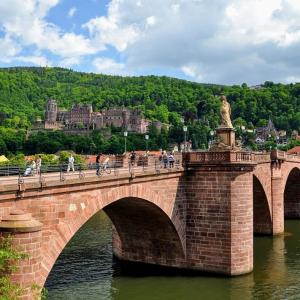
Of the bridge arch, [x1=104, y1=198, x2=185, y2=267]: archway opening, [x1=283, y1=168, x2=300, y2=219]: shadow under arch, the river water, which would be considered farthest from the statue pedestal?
[x1=283, y1=168, x2=300, y2=219]: shadow under arch

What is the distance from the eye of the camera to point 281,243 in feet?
124

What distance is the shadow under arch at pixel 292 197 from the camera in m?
52.2

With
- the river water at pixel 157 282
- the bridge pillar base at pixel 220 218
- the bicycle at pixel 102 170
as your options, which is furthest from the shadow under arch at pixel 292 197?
the bicycle at pixel 102 170

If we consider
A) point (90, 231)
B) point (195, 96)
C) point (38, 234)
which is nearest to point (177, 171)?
point (38, 234)

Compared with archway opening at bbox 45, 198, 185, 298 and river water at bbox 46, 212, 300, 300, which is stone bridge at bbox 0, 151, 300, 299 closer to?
archway opening at bbox 45, 198, 185, 298

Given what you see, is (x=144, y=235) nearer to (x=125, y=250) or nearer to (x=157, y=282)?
(x=125, y=250)

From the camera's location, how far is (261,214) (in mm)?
40594

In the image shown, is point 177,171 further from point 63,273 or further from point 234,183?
point 63,273

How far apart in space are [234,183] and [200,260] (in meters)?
4.76

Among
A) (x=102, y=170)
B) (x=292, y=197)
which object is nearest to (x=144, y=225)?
(x=102, y=170)

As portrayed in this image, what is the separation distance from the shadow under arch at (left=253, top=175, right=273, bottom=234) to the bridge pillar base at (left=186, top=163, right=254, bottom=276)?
12877 mm

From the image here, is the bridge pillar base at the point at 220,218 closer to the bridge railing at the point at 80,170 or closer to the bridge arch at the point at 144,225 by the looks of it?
the bridge arch at the point at 144,225

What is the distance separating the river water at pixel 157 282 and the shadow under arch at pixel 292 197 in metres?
19.9

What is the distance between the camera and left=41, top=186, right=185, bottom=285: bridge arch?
75.5ft
